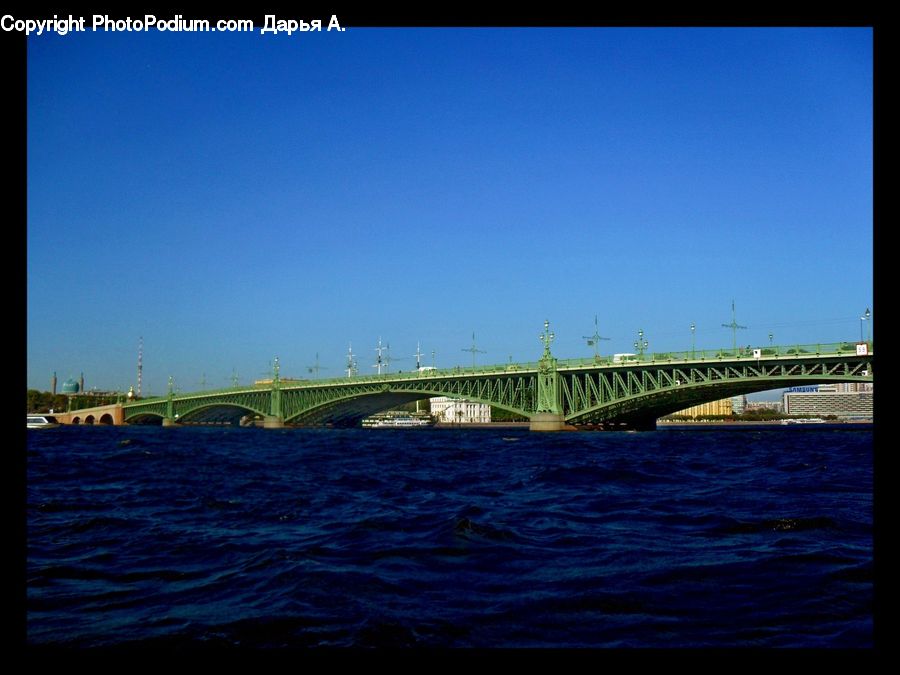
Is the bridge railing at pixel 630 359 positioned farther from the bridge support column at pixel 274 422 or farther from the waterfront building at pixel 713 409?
the waterfront building at pixel 713 409

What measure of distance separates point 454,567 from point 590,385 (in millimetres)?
67615

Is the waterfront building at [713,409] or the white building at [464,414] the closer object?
the white building at [464,414]

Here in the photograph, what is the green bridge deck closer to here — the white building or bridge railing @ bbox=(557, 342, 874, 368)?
bridge railing @ bbox=(557, 342, 874, 368)

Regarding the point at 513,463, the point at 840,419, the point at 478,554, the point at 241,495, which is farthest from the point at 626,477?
the point at 840,419

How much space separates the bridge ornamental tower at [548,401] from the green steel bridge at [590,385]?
0.34 feet

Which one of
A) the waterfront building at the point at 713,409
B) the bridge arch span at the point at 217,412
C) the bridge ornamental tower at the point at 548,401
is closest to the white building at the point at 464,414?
the bridge arch span at the point at 217,412

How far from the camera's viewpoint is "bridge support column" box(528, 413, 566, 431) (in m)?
77.1

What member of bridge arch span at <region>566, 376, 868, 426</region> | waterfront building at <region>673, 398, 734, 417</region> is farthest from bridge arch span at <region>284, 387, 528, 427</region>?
waterfront building at <region>673, 398, 734, 417</region>

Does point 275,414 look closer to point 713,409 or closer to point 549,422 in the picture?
point 549,422

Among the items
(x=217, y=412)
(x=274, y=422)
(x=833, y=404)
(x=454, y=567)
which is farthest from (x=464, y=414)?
(x=454, y=567)

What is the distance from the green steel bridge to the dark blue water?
150 ft

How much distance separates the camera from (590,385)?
247ft

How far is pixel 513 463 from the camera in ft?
101

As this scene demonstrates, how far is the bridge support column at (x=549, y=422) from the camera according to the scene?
77.1 metres
